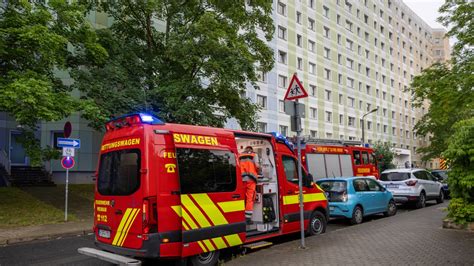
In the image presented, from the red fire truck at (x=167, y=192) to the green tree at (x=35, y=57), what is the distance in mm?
6748

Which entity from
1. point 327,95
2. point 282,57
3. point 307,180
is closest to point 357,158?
point 307,180

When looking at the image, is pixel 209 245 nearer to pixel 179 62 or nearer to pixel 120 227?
pixel 120 227

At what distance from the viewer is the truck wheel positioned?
7032 millimetres

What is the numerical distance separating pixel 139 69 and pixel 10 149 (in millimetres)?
11025

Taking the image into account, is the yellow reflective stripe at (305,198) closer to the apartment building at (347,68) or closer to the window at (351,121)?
the apartment building at (347,68)

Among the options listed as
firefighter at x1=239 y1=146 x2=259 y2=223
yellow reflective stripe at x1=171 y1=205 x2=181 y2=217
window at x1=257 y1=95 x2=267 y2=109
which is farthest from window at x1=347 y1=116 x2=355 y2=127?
yellow reflective stripe at x1=171 y1=205 x2=181 y2=217

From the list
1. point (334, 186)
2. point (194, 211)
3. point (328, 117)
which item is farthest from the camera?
point (328, 117)

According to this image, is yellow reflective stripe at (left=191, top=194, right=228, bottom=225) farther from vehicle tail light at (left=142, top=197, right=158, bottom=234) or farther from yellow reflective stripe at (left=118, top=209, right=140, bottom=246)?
yellow reflective stripe at (left=118, top=209, right=140, bottom=246)

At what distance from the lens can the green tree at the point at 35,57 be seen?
13.0m

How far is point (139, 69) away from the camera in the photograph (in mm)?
18953

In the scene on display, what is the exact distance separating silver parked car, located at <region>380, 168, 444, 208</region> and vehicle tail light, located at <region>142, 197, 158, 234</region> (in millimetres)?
13357

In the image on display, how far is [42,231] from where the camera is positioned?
484 inches

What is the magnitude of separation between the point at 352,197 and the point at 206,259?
6.80 metres

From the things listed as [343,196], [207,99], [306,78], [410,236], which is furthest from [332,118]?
[410,236]
